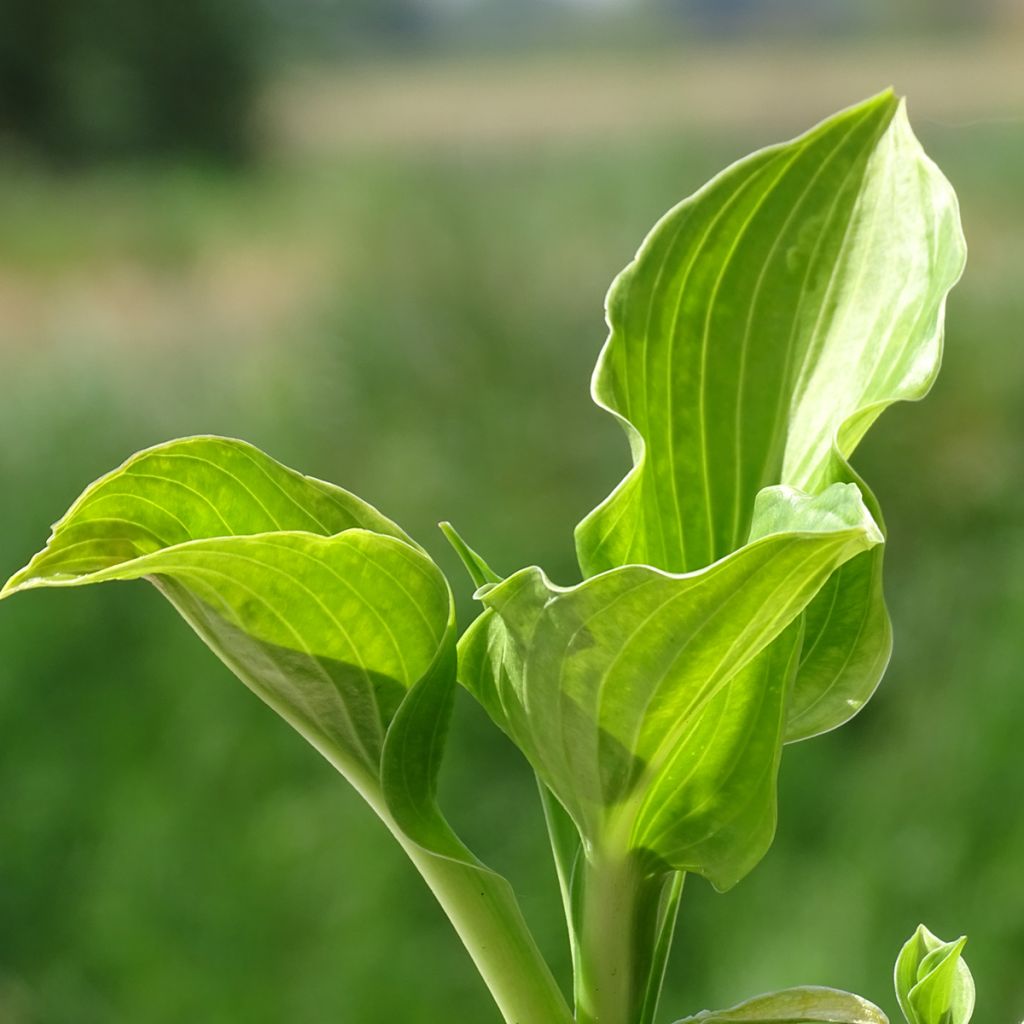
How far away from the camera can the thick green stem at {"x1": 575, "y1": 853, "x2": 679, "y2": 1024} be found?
193mm

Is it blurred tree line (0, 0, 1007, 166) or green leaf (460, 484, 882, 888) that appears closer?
green leaf (460, 484, 882, 888)

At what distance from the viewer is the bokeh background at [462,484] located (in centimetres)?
129

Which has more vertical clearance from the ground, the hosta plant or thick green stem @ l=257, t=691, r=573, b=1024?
the hosta plant

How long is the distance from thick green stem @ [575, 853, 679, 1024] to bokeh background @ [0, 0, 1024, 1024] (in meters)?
0.39

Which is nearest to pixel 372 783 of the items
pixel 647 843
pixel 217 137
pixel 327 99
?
pixel 647 843

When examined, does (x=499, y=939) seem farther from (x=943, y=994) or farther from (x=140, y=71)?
(x=140, y=71)

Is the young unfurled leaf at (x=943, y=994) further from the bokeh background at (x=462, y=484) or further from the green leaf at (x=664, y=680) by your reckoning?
the bokeh background at (x=462, y=484)

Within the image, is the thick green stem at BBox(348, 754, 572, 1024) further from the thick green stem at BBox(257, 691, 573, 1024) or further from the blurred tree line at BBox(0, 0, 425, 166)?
the blurred tree line at BBox(0, 0, 425, 166)

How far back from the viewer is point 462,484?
171cm

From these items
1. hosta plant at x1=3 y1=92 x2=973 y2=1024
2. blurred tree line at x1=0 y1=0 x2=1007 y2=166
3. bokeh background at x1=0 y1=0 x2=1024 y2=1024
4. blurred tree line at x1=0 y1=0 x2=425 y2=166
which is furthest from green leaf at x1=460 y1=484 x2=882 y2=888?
blurred tree line at x1=0 y1=0 x2=425 y2=166

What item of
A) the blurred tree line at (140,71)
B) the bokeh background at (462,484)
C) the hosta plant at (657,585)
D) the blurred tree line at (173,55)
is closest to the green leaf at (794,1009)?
the hosta plant at (657,585)

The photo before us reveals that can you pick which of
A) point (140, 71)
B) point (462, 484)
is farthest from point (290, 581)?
point (140, 71)

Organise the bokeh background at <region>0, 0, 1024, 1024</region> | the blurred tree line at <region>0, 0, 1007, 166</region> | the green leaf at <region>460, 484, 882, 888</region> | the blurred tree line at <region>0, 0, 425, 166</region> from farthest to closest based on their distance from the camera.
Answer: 1. the blurred tree line at <region>0, 0, 425, 166</region>
2. the blurred tree line at <region>0, 0, 1007, 166</region>
3. the bokeh background at <region>0, 0, 1024, 1024</region>
4. the green leaf at <region>460, 484, 882, 888</region>

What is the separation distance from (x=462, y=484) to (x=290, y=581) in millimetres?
1541
